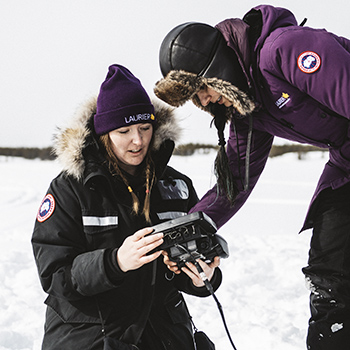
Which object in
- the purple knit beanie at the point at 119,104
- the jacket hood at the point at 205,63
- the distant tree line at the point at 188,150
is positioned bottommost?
the distant tree line at the point at 188,150

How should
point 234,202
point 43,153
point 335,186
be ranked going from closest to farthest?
point 335,186 < point 234,202 < point 43,153

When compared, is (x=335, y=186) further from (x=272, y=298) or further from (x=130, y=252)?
(x=272, y=298)

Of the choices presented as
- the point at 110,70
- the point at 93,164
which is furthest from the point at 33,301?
the point at 110,70

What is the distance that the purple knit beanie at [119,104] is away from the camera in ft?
6.17

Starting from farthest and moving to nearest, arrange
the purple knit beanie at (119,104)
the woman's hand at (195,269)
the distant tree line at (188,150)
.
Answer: the distant tree line at (188,150) < the purple knit beanie at (119,104) < the woman's hand at (195,269)

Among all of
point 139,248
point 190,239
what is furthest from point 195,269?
point 139,248

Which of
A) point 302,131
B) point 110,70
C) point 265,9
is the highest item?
point 265,9

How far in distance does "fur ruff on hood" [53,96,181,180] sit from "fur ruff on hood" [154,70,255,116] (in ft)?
0.67

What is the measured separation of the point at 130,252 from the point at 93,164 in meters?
0.48

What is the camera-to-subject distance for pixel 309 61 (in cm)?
148

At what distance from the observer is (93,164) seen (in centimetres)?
184

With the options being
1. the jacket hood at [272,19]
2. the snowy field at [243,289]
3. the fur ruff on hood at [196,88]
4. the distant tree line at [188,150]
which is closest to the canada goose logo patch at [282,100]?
the fur ruff on hood at [196,88]

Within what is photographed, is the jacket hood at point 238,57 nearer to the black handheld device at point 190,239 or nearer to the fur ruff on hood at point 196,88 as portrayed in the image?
the fur ruff on hood at point 196,88

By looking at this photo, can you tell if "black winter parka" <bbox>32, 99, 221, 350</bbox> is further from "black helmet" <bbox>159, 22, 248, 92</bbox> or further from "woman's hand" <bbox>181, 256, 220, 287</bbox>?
"black helmet" <bbox>159, 22, 248, 92</bbox>
